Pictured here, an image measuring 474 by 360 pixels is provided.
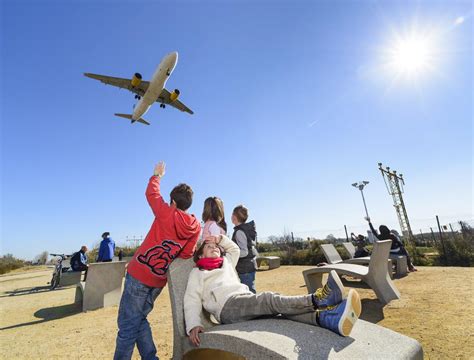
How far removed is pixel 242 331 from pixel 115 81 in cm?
2192

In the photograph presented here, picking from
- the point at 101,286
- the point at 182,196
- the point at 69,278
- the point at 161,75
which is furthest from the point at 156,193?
the point at 161,75

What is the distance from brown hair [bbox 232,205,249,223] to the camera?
11.2ft

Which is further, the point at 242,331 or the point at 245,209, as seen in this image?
the point at 245,209

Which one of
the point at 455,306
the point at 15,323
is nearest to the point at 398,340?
the point at 455,306

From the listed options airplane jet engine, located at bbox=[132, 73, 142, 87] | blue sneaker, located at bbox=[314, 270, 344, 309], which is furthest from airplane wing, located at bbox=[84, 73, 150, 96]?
blue sneaker, located at bbox=[314, 270, 344, 309]

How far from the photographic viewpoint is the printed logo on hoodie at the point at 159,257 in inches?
81.3

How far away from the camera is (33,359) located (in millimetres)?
3031

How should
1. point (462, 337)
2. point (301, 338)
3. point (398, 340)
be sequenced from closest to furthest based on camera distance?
point (301, 338)
point (398, 340)
point (462, 337)

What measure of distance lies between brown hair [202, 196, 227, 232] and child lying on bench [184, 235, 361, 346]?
702mm

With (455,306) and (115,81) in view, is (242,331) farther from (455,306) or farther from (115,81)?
(115,81)

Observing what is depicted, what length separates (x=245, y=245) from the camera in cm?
325

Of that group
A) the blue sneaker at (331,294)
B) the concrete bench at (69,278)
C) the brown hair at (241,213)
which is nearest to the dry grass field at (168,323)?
the blue sneaker at (331,294)

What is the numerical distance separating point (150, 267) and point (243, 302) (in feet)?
2.56

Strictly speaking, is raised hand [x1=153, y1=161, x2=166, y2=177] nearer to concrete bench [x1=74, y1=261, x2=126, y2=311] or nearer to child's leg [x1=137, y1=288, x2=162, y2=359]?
child's leg [x1=137, y1=288, x2=162, y2=359]
